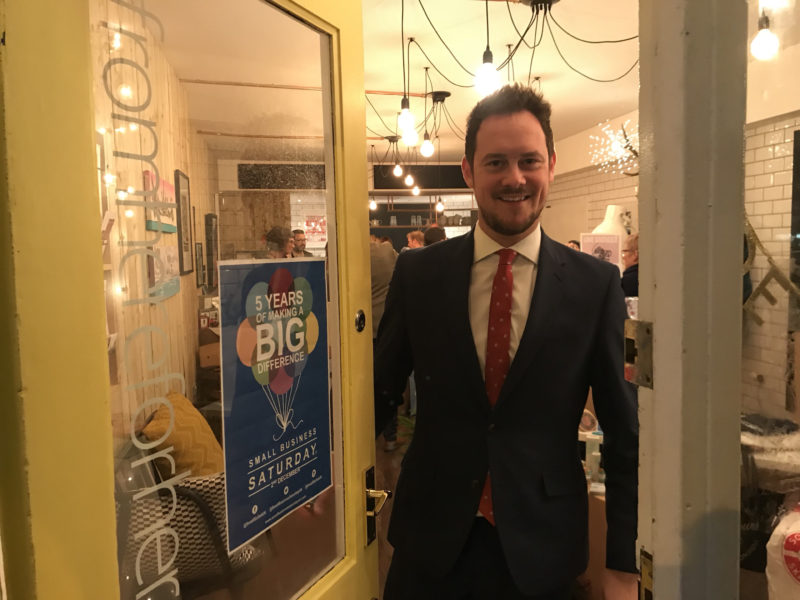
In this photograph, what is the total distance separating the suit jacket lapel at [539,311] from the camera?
1265mm

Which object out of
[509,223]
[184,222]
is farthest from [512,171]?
[184,222]

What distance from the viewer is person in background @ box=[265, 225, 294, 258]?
1.10 meters

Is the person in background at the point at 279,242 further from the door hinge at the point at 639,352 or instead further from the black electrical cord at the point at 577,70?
the black electrical cord at the point at 577,70

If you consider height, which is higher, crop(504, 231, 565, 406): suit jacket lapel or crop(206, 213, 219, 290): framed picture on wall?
crop(206, 213, 219, 290): framed picture on wall

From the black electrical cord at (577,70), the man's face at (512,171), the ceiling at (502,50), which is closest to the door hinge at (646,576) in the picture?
the man's face at (512,171)

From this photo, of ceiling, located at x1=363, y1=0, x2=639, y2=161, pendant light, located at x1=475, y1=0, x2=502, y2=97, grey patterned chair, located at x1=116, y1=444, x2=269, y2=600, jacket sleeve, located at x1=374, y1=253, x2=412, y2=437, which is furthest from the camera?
ceiling, located at x1=363, y1=0, x2=639, y2=161

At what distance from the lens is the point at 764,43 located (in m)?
0.76

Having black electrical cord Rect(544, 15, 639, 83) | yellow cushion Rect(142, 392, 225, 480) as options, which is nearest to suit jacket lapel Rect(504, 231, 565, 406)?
yellow cushion Rect(142, 392, 225, 480)

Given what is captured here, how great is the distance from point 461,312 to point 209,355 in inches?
23.8

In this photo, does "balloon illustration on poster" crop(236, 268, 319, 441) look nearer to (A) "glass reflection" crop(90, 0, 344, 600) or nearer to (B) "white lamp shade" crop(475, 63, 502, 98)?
(A) "glass reflection" crop(90, 0, 344, 600)

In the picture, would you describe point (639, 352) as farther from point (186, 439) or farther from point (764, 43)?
point (186, 439)

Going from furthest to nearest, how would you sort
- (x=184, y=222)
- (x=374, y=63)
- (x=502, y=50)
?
(x=374, y=63) < (x=502, y=50) < (x=184, y=222)

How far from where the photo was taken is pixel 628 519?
1300 mm

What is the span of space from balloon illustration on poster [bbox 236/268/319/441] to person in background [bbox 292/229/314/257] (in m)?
0.05
